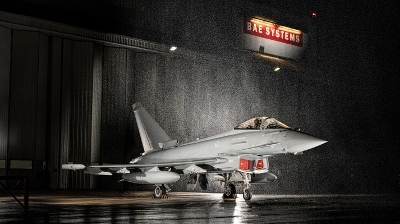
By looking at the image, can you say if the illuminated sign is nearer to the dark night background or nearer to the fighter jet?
the dark night background

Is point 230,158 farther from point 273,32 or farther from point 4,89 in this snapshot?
point 273,32

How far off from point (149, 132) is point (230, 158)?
6.27m

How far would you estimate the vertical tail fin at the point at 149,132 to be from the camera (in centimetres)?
2195

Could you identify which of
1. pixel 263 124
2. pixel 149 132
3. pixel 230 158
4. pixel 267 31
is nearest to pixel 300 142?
pixel 263 124

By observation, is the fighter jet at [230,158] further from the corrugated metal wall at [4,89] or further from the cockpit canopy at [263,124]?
the corrugated metal wall at [4,89]

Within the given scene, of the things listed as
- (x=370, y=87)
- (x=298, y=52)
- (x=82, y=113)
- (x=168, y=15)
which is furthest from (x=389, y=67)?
(x=82, y=113)

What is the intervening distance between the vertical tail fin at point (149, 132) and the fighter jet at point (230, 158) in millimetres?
1680

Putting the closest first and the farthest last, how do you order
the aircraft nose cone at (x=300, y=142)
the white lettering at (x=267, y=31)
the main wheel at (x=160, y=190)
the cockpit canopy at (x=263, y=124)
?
1. the aircraft nose cone at (x=300, y=142)
2. the cockpit canopy at (x=263, y=124)
3. the main wheel at (x=160, y=190)
4. the white lettering at (x=267, y=31)

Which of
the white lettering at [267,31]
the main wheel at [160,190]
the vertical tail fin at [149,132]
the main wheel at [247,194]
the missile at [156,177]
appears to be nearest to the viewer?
the main wheel at [247,194]

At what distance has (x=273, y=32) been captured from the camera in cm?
3931

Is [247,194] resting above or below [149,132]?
below

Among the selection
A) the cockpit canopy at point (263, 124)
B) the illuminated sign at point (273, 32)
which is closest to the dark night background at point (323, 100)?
the illuminated sign at point (273, 32)

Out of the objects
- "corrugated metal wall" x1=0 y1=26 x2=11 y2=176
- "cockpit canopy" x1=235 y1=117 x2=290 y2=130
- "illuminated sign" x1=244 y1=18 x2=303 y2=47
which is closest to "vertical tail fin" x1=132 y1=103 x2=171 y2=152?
"cockpit canopy" x1=235 y1=117 x2=290 y2=130

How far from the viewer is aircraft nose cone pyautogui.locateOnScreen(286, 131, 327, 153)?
15234 millimetres
